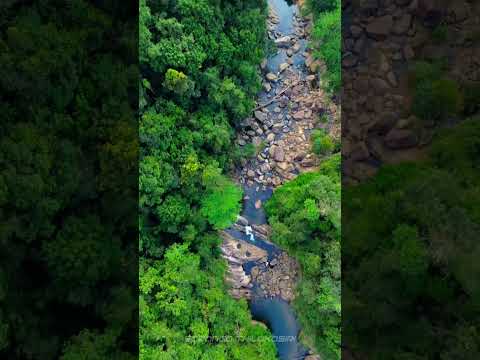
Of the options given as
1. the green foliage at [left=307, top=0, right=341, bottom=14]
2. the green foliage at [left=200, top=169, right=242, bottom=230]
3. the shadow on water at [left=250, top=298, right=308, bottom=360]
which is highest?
the green foliage at [left=307, top=0, right=341, bottom=14]

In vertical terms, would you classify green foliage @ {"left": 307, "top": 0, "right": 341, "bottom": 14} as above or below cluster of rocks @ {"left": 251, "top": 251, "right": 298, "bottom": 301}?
above

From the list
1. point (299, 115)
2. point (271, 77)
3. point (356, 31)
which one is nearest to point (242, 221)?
point (299, 115)

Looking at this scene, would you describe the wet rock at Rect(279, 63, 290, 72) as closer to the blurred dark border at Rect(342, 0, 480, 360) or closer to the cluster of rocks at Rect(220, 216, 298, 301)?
the blurred dark border at Rect(342, 0, 480, 360)

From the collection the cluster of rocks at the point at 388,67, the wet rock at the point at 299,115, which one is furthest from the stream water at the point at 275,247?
the cluster of rocks at the point at 388,67

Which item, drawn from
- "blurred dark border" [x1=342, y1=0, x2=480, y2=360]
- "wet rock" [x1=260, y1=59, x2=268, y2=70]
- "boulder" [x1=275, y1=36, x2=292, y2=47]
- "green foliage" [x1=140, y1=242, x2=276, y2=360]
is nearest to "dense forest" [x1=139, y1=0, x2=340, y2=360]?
"green foliage" [x1=140, y1=242, x2=276, y2=360]

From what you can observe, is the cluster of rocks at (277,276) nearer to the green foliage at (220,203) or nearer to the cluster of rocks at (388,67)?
the green foliage at (220,203)

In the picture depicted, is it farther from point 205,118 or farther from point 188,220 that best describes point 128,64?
point 188,220
